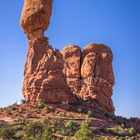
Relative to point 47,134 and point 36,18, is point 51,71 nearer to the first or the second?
point 36,18

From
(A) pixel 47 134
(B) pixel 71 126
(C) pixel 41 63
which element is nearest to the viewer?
(A) pixel 47 134

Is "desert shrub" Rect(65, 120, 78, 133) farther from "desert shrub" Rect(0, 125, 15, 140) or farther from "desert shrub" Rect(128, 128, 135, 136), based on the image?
"desert shrub" Rect(128, 128, 135, 136)

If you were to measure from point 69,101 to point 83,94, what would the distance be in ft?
33.4

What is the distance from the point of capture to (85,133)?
1885 inches

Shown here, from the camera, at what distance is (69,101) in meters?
59.6

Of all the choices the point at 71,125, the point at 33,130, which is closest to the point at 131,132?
the point at 71,125

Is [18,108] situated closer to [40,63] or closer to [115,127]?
[40,63]

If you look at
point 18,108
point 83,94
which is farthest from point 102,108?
point 18,108

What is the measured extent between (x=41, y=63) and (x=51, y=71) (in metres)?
1.71

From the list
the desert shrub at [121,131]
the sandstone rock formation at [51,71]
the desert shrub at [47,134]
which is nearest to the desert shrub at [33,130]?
the desert shrub at [47,134]

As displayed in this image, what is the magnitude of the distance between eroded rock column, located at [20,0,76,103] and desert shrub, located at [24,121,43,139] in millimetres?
8899

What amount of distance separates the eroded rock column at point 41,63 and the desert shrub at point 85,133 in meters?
9.30

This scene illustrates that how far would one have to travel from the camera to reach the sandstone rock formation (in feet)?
193

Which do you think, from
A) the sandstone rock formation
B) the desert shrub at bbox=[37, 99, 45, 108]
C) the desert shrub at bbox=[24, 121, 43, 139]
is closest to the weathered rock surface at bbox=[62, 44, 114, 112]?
the sandstone rock formation
